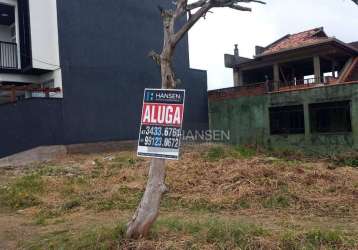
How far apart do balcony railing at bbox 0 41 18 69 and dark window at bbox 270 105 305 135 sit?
35.0 ft

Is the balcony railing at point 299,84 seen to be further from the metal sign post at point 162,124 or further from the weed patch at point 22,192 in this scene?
the metal sign post at point 162,124

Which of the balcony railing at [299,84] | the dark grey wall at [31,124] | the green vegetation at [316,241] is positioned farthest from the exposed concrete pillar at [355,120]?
the green vegetation at [316,241]

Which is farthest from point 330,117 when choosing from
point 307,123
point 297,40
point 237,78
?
point 237,78

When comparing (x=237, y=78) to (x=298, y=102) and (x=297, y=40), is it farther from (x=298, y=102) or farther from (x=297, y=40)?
(x=298, y=102)

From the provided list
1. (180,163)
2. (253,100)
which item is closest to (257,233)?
(180,163)

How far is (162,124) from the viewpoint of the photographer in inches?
206

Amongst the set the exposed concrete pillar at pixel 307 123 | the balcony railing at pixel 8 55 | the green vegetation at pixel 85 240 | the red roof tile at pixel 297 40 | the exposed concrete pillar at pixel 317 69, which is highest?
the red roof tile at pixel 297 40

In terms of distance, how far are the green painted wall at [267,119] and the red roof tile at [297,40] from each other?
285 centimetres

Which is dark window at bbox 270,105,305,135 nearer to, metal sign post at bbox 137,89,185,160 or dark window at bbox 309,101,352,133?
dark window at bbox 309,101,352,133

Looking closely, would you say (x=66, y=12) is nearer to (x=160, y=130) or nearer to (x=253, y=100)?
(x=253, y=100)

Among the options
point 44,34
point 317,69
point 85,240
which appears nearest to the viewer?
point 85,240

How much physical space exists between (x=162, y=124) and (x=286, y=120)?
15.4 meters

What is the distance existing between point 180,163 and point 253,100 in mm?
8622

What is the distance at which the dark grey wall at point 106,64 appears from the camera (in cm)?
1592
